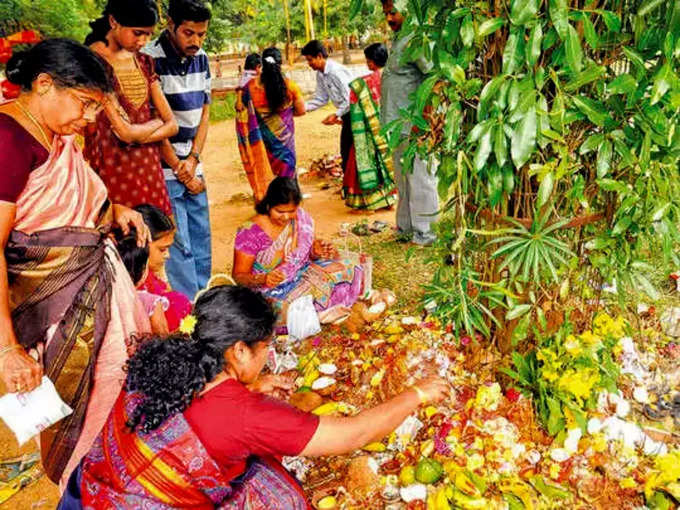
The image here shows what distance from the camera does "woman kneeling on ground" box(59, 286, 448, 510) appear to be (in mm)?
1579

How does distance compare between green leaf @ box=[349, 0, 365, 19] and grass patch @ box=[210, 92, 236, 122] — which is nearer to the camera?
green leaf @ box=[349, 0, 365, 19]

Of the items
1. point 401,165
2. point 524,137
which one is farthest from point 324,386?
point 401,165

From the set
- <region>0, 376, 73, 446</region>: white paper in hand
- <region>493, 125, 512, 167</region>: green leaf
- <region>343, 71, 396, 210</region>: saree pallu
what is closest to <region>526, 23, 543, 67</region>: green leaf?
<region>493, 125, 512, 167</region>: green leaf

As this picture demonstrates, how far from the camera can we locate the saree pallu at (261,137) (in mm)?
4828

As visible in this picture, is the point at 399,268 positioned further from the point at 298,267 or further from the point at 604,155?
the point at 604,155

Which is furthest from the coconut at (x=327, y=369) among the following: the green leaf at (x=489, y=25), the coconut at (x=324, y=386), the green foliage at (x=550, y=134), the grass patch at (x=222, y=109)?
the grass patch at (x=222, y=109)

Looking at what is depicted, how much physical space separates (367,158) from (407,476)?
375 cm

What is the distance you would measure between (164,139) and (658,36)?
248cm

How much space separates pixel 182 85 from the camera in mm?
3328

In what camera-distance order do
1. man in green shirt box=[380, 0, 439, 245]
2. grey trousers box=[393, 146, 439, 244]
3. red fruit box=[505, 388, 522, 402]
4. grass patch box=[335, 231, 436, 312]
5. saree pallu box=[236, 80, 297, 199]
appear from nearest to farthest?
red fruit box=[505, 388, 522, 402] < grass patch box=[335, 231, 436, 312] < man in green shirt box=[380, 0, 439, 245] < grey trousers box=[393, 146, 439, 244] < saree pallu box=[236, 80, 297, 199]

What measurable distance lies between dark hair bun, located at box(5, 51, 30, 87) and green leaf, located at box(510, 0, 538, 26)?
4.91 feet

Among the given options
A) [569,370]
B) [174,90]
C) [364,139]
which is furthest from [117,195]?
[364,139]

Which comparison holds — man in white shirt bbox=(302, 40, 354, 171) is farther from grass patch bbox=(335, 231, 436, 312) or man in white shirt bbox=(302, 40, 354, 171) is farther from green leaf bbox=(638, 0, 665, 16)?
green leaf bbox=(638, 0, 665, 16)

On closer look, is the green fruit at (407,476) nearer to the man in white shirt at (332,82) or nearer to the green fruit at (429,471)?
the green fruit at (429,471)
